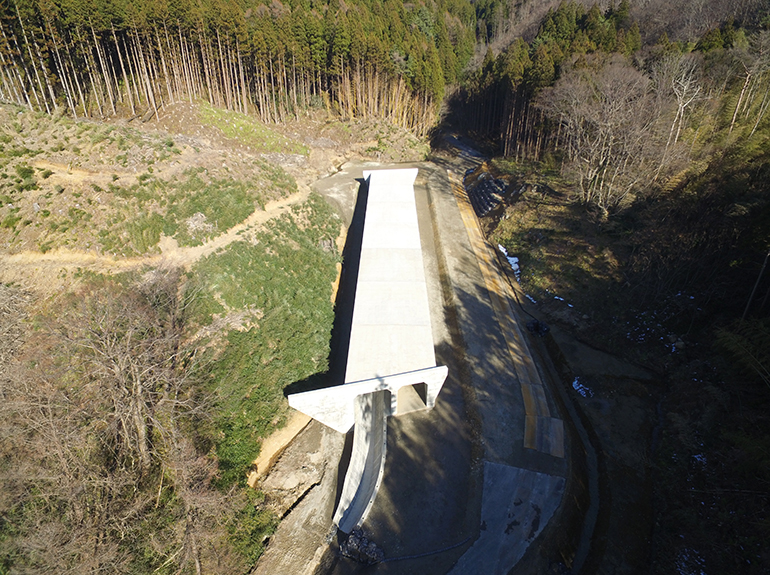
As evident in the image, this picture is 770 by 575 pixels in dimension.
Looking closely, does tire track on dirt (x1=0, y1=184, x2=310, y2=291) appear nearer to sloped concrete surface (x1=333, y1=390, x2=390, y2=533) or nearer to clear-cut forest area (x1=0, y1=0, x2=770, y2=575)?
clear-cut forest area (x1=0, y1=0, x2=770, y2=575)

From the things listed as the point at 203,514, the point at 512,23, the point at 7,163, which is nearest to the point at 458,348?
the point at 203,514

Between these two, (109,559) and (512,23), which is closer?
(109,559)

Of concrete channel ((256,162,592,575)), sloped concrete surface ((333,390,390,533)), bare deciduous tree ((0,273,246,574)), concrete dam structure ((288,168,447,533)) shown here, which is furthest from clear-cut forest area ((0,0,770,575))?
concrete dam structure ((288,168,447,533))

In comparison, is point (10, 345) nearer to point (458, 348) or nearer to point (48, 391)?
point (48, 391)

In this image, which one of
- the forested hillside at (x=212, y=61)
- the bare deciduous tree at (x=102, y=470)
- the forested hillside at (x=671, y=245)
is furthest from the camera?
the forested hillside at (x=212, y=61)

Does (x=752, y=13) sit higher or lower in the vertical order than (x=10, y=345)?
higher

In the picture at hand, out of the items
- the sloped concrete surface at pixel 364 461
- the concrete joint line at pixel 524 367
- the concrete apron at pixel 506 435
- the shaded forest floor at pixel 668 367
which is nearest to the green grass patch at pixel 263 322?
the sloped concrete surface at pixel 364 461

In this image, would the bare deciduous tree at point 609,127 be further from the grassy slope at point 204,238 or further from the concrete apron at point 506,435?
the grassy slope at point 204,238
